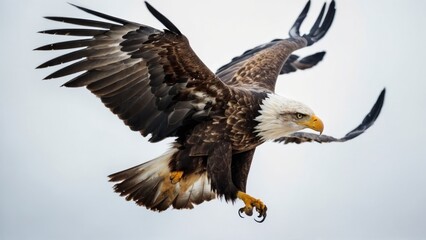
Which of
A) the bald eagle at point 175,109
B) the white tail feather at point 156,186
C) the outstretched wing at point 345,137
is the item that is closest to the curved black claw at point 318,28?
the outstretched wing at point 345,137

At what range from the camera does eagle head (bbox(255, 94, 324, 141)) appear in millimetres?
7156

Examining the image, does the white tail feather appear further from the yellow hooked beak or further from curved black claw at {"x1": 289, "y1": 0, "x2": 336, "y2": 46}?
curved black claw at {"x1": 289, "y1": 0, "x2": 336, "y2": 46}

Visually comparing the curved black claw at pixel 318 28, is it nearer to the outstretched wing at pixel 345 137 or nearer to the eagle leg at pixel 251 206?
the outstretched wing at pixel 345 137

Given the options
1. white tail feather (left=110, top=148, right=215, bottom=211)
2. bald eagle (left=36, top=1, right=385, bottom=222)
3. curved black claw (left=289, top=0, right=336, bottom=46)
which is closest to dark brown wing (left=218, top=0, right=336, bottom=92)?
curved black claw (left=289, top=0, right=336, bottom=46)

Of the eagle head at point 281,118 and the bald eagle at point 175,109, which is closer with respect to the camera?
the bald eagle at point 175,109

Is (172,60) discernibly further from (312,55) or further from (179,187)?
(312,55)

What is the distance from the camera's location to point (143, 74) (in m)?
6.91

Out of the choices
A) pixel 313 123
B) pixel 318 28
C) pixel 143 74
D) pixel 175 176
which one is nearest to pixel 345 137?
pixel 318 28

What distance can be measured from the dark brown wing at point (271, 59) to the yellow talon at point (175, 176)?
1.07m

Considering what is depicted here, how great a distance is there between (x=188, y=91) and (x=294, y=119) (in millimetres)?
870

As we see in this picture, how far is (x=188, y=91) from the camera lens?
22.9ft

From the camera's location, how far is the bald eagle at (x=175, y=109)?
267 inches

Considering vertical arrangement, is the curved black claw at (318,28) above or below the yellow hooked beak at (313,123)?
above

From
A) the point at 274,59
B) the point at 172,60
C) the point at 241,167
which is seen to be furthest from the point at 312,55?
the point at 172,60
